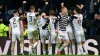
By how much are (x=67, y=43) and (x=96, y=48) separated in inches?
72.3

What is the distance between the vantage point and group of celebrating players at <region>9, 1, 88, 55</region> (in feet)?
69.5

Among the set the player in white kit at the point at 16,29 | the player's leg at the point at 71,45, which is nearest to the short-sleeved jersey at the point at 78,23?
the player's leg at the point at 71,45

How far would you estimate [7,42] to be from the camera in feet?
74.5

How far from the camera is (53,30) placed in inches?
866

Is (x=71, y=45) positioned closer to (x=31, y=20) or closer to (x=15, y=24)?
(x=31, y=20)

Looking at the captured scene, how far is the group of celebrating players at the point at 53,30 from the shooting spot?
69.5 ft

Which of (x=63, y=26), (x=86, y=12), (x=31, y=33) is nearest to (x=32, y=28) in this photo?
(x=31, y=33)

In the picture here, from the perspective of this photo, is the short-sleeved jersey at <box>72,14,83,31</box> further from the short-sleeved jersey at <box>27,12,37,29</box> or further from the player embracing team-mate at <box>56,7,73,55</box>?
the short-sleeved jersey at <box>27,12,37,29</box>

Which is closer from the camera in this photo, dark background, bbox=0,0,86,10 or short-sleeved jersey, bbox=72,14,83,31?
short-sleeved jersey, bbox=72,14,83,31

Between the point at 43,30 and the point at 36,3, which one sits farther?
the point at 36,3

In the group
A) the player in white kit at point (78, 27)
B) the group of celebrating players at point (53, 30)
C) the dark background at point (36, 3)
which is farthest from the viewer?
the dark background at point (36, 3)

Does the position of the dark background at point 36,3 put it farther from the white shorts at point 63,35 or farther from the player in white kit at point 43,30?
the white shorts at point 63,35

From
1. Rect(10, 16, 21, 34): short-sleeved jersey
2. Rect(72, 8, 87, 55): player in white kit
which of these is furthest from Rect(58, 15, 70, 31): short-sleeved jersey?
Rect(10, 16, 21, 34): short-sleeved jersey

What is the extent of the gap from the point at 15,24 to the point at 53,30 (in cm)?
170
